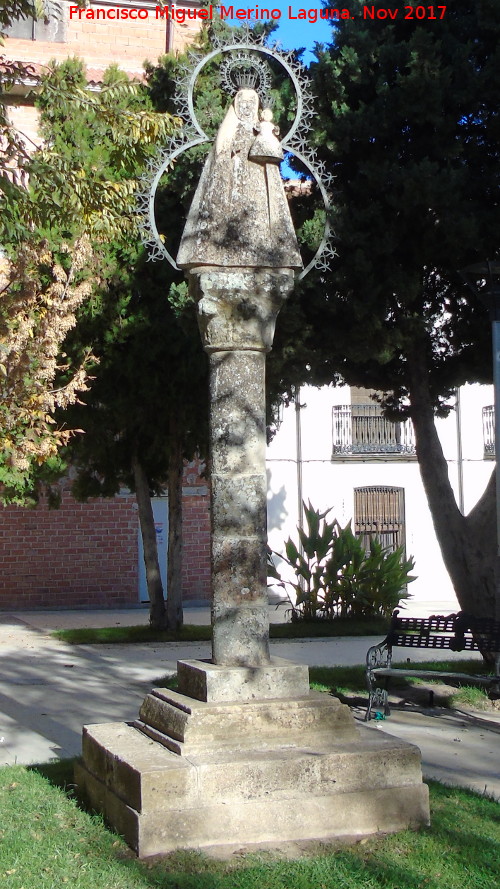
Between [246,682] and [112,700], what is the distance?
12.8 ft

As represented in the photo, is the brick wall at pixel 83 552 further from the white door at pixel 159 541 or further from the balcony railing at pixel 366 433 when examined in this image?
the balcony railing at pixel 366 433

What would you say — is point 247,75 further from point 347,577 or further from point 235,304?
point 347,577

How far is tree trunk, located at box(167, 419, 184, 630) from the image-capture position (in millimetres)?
13312

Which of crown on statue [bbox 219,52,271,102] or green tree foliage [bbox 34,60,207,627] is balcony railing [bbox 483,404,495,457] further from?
crown on statue [bbox 219,52,271,102]

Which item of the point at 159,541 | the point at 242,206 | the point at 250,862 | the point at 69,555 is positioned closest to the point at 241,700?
the point at 250,862

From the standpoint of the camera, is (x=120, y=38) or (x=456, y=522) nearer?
(x=456, y=522)

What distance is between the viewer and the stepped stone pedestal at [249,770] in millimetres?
4477

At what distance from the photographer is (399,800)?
190 inches

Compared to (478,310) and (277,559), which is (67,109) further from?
(277,559)

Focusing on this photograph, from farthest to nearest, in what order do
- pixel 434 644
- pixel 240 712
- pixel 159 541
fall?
1. pixel 159 541
2. pixel 434 644
3. pixel 240 712

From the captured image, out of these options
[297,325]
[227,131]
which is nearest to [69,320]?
[297,325]

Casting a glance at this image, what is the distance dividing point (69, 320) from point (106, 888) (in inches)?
286

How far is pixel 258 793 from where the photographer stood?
4594mm

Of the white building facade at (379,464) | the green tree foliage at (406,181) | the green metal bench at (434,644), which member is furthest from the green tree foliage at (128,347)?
the white building facade at (379,464)
